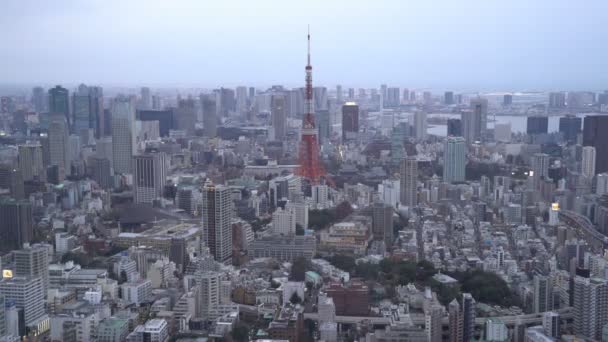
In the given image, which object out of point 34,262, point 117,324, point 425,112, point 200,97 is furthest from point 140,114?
point 117,324

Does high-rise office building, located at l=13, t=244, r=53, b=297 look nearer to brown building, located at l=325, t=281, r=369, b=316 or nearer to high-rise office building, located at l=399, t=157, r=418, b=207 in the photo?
brown building, located at l=325, t=281, r=369, b=316

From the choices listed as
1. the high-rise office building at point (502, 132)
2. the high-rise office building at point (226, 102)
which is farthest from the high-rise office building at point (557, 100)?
the high-rise office building at point (226, 102)

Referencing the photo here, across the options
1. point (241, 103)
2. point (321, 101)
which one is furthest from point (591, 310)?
point (241, 103)

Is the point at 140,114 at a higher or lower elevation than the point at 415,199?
higher

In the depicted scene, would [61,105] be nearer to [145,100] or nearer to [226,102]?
[145,100]

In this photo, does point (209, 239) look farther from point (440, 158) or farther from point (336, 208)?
point (440, 158)

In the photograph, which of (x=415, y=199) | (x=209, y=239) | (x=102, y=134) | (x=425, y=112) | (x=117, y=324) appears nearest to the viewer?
(x=117, y=324)

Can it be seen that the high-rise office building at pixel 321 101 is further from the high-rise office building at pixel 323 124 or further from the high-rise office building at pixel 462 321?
the high-rise office building at pixel 462 321
